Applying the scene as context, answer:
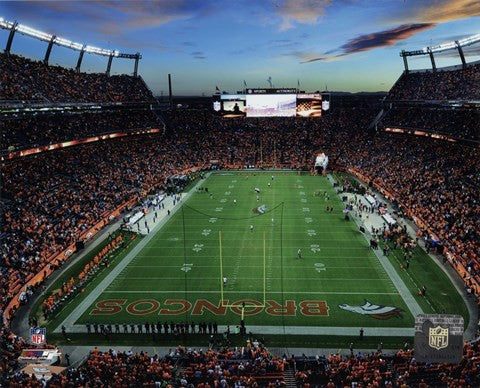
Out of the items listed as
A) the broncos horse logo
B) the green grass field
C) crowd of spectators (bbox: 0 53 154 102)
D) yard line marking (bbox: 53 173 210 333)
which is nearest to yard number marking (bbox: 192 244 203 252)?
the green grass field

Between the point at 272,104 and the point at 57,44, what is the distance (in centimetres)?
3260

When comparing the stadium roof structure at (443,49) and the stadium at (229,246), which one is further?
the stadium roof structure at (443,49)

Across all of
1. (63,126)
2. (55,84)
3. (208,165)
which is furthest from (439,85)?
(55,84)

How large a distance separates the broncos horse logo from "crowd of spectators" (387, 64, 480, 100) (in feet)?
105

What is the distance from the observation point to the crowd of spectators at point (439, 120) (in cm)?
4547

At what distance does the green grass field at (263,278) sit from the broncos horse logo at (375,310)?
0.13 metres

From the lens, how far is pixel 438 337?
1269 cm

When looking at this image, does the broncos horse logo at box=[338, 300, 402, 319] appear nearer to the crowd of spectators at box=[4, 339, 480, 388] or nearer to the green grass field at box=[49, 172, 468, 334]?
the green grass field at box=[49, 172, 468, 334]

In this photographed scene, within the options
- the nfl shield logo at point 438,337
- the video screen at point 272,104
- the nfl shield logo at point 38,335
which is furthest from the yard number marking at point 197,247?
the video screen at point 272,104

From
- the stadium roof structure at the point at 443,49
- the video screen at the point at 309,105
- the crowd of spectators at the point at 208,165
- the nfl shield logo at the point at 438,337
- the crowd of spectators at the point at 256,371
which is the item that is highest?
the stadium roof structure at the point at 443,49

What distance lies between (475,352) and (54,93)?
46.3 meters

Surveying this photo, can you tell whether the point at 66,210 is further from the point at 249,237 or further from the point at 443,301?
the point at 443,301

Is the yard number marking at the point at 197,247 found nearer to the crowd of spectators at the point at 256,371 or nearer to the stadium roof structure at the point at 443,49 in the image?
the crowd of spectators at the point at 256,371

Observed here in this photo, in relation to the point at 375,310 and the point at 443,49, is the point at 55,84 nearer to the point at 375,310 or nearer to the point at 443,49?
the point at 375,310
